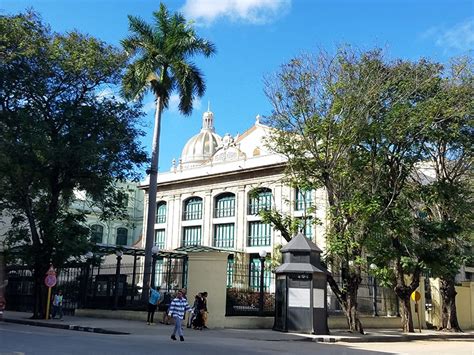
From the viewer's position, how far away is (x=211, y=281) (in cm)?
2145

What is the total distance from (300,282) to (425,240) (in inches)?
317

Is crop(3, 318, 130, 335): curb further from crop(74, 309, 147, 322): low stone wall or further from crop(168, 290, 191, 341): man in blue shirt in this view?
crop(74, 309, 147, 322): low stone wall

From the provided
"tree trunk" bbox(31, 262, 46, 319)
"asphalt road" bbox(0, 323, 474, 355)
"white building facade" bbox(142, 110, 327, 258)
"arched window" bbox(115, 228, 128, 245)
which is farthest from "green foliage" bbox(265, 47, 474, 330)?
"arched window" bbox(115, 228, 128, 245)

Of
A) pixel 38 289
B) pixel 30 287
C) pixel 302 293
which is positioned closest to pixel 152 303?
pixel 38 289

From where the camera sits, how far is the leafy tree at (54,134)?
73.4 ft

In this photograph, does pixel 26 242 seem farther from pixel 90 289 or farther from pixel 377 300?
pixel 377 300

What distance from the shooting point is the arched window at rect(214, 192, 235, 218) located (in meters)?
54.2

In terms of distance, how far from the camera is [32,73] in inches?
908

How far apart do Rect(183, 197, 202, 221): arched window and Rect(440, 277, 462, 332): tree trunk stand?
31.8m

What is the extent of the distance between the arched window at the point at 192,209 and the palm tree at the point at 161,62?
27852 mm

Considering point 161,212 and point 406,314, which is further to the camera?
point 161,212

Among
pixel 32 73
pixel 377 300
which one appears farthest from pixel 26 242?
pixel 377 300

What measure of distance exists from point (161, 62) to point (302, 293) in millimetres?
15646

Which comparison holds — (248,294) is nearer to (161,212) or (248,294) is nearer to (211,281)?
(211,281)
